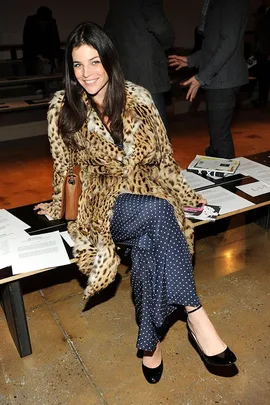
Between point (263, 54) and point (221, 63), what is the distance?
4.37 meters

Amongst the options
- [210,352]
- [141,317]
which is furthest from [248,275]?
[141,317]

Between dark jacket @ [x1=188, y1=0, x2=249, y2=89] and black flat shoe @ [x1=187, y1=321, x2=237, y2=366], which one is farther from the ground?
dark jacket @ [x1=188, y1=0, x2=249, y2=89]

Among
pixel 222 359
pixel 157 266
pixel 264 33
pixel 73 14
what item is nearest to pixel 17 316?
pixel 157 266

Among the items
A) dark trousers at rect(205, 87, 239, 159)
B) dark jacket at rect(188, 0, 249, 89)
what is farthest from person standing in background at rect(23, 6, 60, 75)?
dark trousers at rect(205, 87, 239, 159)

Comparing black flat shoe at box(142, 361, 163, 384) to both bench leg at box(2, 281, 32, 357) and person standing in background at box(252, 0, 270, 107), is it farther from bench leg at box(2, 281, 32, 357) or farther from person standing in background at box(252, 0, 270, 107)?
person standing in background at box(252, 0, 270, 107)

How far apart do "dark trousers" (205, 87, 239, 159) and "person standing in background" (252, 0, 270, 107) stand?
12.8ft

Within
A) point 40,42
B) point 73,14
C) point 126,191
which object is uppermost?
point 73,14

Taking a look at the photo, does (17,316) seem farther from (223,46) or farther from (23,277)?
(223,46)

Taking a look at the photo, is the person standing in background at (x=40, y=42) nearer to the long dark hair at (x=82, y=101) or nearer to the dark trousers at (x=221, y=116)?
the dark trousers at (x=221, y=116)

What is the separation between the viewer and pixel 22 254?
206cm

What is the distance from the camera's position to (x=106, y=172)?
7.04 ft

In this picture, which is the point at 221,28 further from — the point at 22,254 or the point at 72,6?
the point at 72,6

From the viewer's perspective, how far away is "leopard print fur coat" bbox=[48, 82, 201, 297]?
6.73ft

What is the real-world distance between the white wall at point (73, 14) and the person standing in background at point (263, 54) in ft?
8.15
